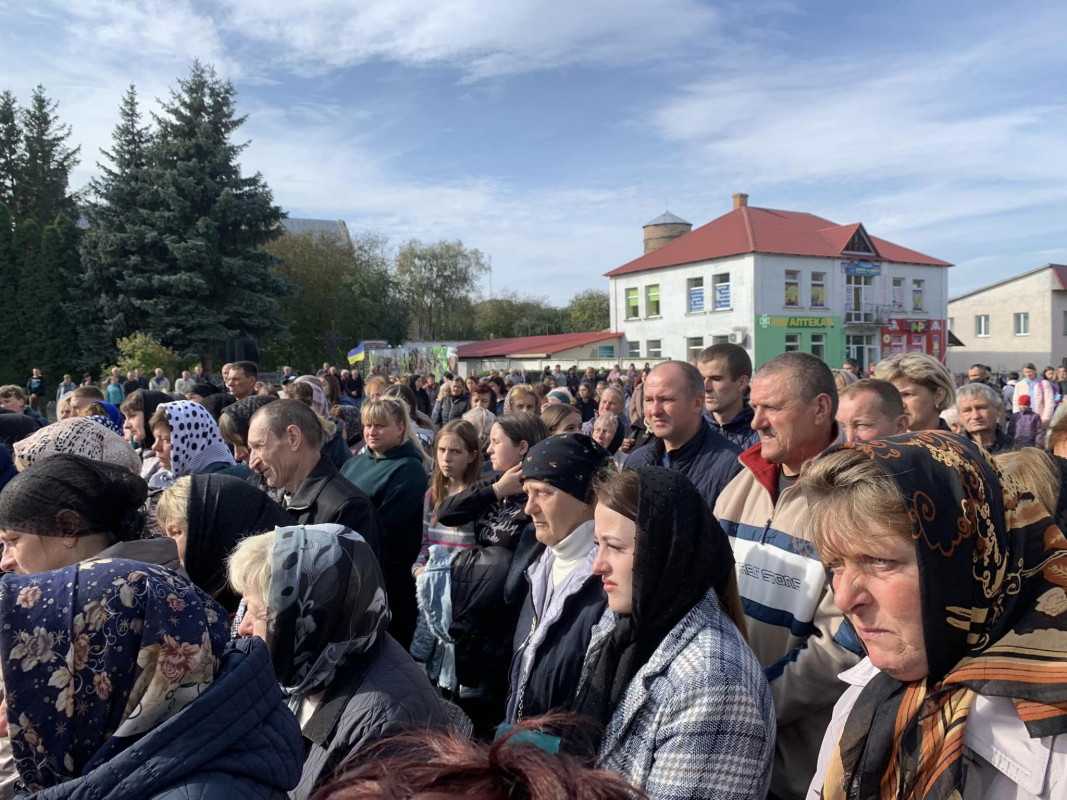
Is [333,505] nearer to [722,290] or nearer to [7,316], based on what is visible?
[7,316]

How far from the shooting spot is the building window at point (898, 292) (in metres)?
41.5

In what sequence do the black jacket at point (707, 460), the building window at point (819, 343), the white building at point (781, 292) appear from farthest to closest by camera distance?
1. the building window at point (819, 343)
2. the white building at point (781, 292)
3. the black jacket at point (707, 460)

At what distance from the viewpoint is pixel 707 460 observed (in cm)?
406

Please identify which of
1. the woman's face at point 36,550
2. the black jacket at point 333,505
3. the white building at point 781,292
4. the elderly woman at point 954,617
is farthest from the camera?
the white building at point 781,292

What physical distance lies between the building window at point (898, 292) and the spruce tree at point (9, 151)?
48.8 metres

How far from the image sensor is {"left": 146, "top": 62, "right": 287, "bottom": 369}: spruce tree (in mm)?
27578

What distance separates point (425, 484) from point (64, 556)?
8.04 ft

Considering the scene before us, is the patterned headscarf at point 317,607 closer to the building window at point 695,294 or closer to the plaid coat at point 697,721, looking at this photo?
the plaid coat at point 697,721

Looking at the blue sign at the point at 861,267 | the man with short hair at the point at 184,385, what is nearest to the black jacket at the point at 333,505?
the man with short hair at the point at 184,385

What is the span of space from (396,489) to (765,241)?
37.8m

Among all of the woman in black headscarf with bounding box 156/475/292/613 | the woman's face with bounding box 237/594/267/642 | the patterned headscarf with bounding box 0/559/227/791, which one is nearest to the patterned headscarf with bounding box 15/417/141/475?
the woman in black headscarf with bounding box 156/475/292/613

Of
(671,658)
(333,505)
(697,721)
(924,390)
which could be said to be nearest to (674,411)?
(924,390)

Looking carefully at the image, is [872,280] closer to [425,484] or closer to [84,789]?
[425,484]

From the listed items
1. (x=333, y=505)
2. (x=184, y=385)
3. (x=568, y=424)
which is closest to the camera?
(x=333, y=505)
